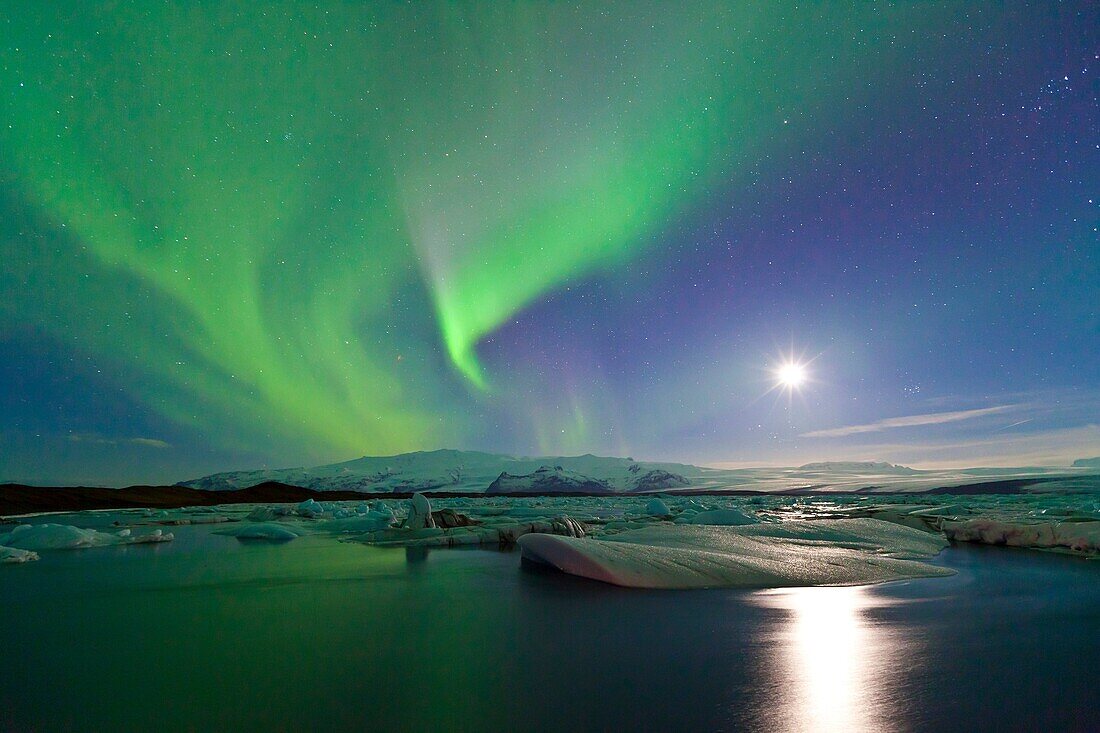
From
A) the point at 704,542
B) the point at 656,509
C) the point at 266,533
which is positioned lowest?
the point at 656,509

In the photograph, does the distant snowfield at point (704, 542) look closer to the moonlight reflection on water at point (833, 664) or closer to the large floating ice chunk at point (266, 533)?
the large floating ice chunk at point (266, 533)

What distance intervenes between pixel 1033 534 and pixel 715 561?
11005mm

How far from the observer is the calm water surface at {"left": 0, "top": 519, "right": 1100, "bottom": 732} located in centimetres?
324

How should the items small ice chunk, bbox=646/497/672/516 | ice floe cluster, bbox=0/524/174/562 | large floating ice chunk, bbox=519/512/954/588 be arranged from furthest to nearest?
1. small ice chunk, bbox=646/497/672/516
2. ice floe cluster, bbox=0/524/174/562
3. large floating ice chunk, bbox=519/512/954/588

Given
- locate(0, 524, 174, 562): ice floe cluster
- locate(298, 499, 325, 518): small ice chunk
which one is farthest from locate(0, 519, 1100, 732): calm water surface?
locate(298, 499, 325, 518): small ice chunk

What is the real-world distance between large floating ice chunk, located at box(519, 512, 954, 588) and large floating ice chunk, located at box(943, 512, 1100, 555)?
4.23m

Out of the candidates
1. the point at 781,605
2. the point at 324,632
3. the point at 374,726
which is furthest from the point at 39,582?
the point at 781,605

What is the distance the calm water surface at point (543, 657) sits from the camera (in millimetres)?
3238

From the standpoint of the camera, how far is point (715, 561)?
8.34 m

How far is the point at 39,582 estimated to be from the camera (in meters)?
8.64

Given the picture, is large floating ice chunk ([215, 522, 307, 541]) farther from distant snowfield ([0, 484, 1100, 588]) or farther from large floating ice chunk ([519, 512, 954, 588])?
large floating ice chunk ([519, 512, 954, 588])

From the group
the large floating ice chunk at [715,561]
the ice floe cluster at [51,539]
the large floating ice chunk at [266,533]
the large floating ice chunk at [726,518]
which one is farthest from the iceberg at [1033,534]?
the ice floe cluster at [51,539]

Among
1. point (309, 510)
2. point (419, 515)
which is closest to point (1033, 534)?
point (419, 515)

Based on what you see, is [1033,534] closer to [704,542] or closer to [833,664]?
[704,542]
